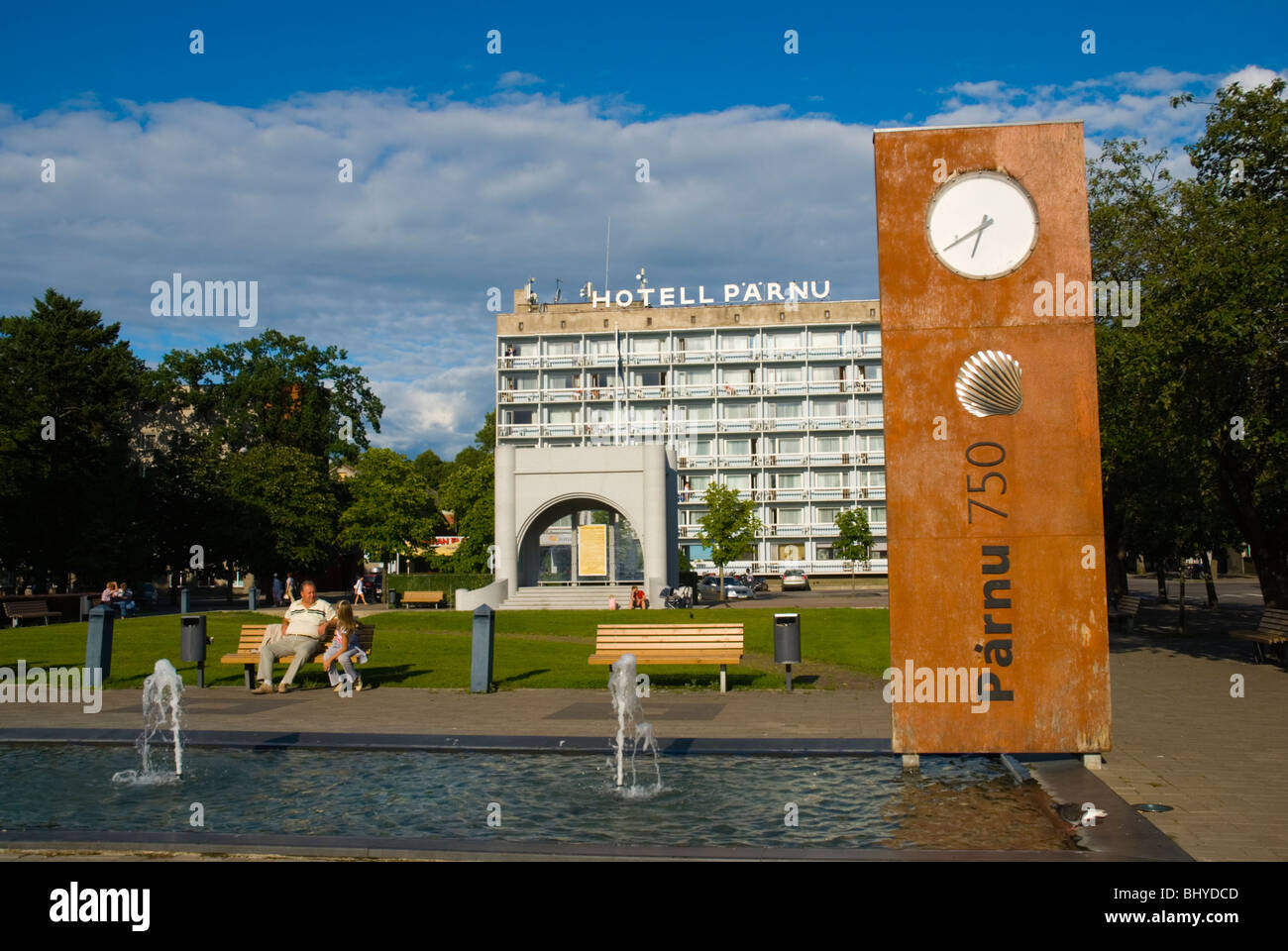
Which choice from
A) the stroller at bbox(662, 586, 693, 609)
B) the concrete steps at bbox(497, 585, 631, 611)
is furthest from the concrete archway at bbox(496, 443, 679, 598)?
the stroller at bbox(662, 586, 693, 609)

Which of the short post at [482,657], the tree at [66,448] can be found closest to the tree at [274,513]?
the tree at [66,448]

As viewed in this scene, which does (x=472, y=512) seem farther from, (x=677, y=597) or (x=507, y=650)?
(x=507, y=650)

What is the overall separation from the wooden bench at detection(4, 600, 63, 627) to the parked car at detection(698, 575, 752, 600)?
105ft

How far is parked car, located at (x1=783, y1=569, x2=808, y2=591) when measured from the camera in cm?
7488

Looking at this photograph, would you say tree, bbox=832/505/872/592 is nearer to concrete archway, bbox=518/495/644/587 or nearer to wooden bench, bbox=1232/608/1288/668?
concrete archway, bbox=518/495/644/587

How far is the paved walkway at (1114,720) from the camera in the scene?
831 cm

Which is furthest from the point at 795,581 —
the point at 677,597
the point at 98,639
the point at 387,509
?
the point at 98,639

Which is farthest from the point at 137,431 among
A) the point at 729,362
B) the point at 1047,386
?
the point at 1047,386

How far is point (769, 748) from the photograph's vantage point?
11094 millimetres

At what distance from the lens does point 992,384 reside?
986cm

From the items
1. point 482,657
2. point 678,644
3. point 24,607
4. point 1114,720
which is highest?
point 678,644

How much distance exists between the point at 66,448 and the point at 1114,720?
55324mm

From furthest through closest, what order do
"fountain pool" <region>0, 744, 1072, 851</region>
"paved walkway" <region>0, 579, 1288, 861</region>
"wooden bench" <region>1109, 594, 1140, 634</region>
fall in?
"wooden bench" <region>1109, 594, 1140, 634</region>
"paved walkway" <region>0, 579, 1288, 861</region>
"fountain pool" <region>0, 744, 1072, 851</region>
